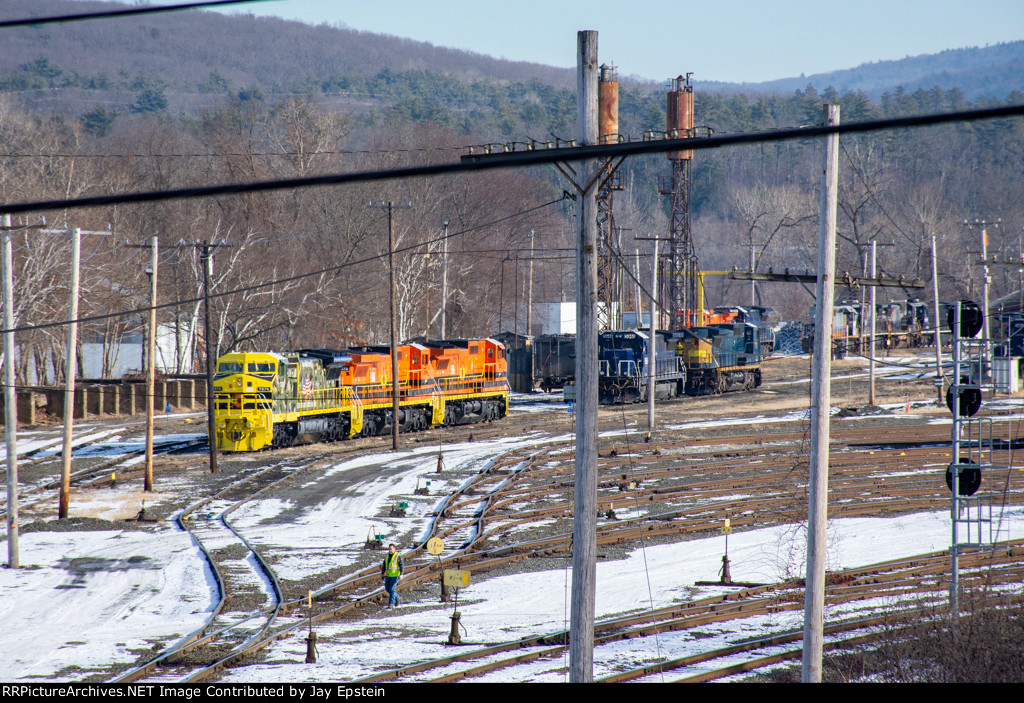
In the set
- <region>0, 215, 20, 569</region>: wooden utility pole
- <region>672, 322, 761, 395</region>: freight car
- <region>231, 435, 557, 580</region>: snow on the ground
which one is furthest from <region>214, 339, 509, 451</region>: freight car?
<region>672, 322, 761, 395</region>: freight car

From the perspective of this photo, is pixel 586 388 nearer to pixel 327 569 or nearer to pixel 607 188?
pixel 327 569

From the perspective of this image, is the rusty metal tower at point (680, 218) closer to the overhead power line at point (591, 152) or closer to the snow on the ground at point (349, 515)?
the snow on the ground at point (349, 515)

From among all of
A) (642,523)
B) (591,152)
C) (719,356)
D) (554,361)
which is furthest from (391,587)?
(719,356)

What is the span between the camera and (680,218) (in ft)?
207

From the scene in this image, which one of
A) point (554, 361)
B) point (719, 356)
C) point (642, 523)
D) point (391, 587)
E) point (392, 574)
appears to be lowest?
point (642, 523)

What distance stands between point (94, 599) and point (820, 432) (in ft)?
45.2

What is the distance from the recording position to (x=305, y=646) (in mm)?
14750

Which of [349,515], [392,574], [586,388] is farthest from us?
[349,515]

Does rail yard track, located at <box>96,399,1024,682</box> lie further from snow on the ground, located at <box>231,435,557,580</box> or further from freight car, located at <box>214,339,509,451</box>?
freight car, located at <box>214,339,509,451</box>

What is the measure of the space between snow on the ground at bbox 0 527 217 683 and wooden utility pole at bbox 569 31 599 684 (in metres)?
7.66

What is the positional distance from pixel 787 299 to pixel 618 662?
107 meters

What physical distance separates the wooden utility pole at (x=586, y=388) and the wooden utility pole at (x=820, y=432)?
3106 mm

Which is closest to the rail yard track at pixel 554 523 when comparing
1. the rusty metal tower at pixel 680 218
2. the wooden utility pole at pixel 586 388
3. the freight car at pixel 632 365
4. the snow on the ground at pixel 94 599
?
the snow on the ground at pixel 94 599

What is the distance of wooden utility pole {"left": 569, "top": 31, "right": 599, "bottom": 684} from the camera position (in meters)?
10.2
